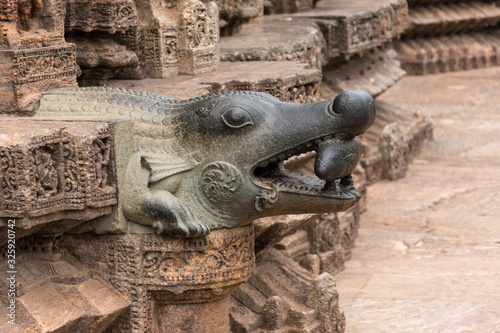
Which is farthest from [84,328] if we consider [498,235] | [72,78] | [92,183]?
[498,235]

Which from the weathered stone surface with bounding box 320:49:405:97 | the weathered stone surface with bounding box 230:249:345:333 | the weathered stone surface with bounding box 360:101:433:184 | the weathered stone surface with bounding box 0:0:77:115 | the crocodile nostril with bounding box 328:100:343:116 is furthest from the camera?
the weathered stone surface with bounding box 320:49:405:97

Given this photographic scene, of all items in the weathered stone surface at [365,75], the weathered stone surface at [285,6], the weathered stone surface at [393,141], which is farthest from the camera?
the weathered stone surface at [285,6]

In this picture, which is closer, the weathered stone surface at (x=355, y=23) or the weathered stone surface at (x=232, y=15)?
the weathered stone surface at (x=232, y=15)

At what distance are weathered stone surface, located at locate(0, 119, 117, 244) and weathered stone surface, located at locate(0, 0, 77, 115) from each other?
1.13ft

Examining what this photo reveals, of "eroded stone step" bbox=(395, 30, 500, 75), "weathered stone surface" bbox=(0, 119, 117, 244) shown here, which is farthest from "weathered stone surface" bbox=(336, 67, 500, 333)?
"eroded stone step" bbox=(395, 30, 500, 75)

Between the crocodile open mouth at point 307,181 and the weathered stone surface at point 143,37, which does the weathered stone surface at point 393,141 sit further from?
the crocodile open mouth at point 307,181

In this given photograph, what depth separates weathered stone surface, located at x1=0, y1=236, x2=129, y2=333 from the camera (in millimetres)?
3281

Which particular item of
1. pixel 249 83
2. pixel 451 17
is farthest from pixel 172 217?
pixel 451 17

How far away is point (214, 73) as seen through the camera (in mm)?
4926

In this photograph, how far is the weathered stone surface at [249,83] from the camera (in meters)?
4.39

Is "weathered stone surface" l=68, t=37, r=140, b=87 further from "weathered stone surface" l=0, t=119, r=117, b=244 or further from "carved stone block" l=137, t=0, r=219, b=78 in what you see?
"weathered stone surface" l=0, t=119, r=117, b=244

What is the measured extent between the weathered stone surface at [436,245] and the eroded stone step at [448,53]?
9.85 feet

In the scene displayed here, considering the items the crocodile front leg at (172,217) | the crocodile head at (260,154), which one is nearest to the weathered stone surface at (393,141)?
the crocodile head at (260,154)

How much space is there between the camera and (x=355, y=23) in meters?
7.85
